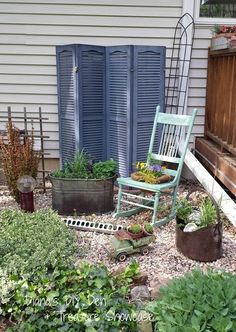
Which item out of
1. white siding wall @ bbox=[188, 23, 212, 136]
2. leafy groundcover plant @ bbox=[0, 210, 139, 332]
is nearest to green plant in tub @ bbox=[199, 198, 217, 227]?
leafy groundcover plant @ bbox=[0, 210, 139, 332]

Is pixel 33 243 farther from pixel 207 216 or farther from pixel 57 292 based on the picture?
pixel 207 216

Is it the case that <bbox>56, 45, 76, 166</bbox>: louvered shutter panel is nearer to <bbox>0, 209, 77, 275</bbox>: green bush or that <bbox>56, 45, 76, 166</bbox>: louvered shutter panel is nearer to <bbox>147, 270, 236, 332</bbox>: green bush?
<bbox>0, 209, 77, 275</bbox>: green bush

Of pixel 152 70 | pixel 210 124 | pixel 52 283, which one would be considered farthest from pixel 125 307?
pixel 210 124

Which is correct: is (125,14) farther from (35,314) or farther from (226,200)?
(35,314)

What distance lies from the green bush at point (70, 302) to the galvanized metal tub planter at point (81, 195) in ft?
4.91

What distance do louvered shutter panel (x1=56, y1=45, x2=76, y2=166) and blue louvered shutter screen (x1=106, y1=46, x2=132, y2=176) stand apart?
392mm

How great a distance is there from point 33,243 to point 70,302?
0.72 metres

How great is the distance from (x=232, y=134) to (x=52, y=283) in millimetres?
2509

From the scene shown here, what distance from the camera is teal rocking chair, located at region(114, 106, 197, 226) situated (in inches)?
142

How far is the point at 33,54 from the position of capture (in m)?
4.82

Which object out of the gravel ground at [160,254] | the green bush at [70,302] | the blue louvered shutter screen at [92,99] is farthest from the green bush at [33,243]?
the blue louvered shutter screen at [92,99]

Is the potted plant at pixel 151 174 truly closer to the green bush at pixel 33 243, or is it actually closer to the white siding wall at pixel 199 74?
the green bush at pixel 33 243

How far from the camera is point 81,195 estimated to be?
12.8 ft

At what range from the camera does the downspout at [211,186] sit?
333 cm
